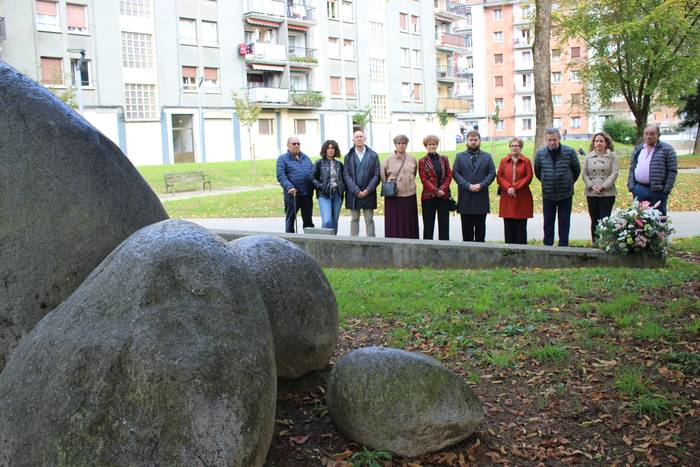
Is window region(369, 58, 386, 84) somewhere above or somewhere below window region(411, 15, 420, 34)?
below

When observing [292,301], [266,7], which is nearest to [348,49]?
[266,7]

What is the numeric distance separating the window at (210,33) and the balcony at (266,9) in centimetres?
284

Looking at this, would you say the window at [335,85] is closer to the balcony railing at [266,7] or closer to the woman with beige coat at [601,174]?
the balcony railing at [266,7]

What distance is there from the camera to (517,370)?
17.7ft

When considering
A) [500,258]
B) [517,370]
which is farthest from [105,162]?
[500,258]

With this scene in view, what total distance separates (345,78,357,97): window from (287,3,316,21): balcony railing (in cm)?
596

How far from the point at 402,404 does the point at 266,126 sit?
1991 inches

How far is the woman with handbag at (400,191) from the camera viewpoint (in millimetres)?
10602

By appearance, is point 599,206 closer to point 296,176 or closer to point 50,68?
point 296,176

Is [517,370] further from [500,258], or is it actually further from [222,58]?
[222,58]

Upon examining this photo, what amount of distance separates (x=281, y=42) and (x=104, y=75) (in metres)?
15.0

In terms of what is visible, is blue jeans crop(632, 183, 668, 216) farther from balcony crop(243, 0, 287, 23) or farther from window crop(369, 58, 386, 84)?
window crop(369, 58, 386, 84)

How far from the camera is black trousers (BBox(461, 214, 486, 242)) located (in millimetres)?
10734

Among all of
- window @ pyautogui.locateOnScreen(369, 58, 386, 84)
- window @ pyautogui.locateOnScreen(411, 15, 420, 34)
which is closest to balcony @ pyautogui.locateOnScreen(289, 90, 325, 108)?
window @ pyautogui.locateOnScreen(369, 58, 386, 84)
